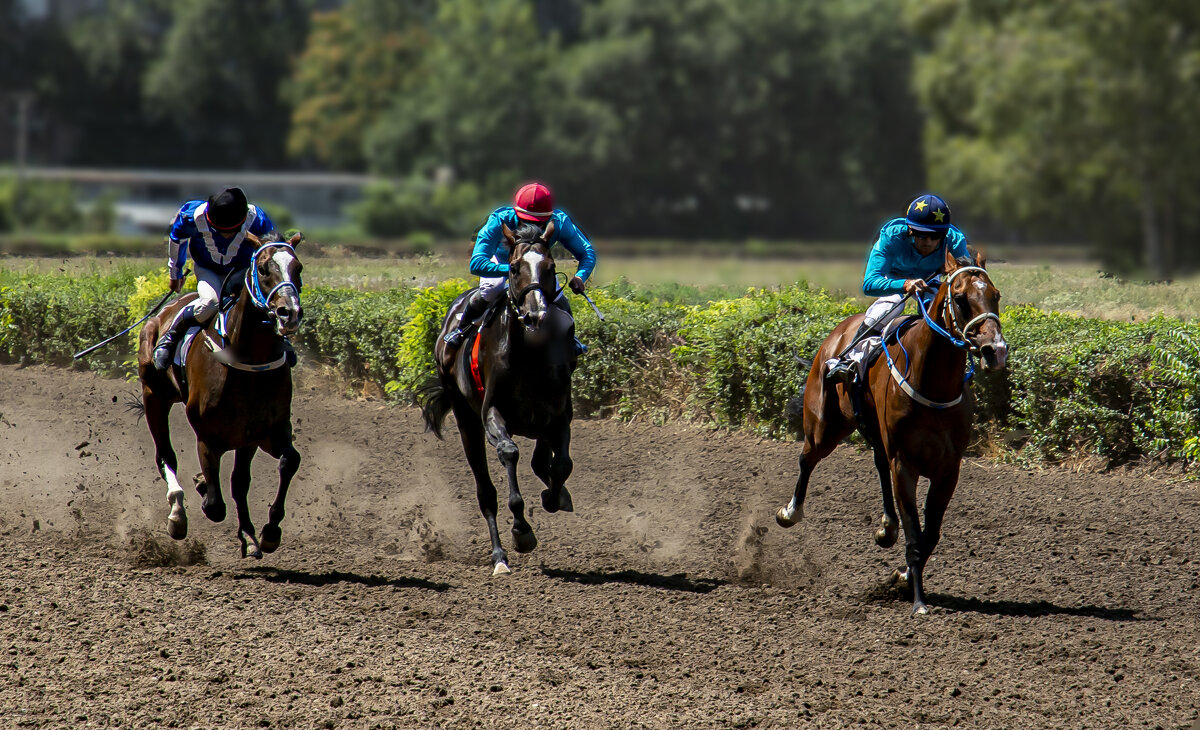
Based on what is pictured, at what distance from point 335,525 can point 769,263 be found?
35.6 metres

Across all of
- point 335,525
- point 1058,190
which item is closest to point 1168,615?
point 335,525

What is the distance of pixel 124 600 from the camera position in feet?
21.1

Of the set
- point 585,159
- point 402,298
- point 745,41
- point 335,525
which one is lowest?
point 335,525

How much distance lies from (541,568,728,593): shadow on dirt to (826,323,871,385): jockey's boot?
134cm

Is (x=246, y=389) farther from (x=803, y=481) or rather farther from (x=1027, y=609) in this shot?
(x=1027, y=609)

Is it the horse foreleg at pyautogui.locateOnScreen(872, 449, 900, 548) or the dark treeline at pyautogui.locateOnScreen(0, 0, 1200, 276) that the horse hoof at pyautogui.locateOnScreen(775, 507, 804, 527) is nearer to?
the horse foreleg at pyautogui.locateOnScreen(872, 449, 900, 548)

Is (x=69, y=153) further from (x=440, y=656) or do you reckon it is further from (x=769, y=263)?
(x=440, y=656)

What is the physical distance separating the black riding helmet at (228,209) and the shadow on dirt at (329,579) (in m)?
2.08

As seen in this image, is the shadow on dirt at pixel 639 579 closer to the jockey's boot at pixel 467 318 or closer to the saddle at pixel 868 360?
the saddle at pixel 868 360

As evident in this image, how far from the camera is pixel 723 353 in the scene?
10.6 m

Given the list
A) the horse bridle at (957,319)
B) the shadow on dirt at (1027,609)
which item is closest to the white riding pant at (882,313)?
the horse bridle at (957,319)

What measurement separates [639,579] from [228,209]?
129 inches

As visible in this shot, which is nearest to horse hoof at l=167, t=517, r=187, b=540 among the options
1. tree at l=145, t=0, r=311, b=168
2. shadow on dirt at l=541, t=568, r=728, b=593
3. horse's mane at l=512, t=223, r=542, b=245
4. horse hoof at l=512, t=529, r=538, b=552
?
horse hoof at l=512, t=529, r=538, b=552

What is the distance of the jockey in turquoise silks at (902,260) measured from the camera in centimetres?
660
